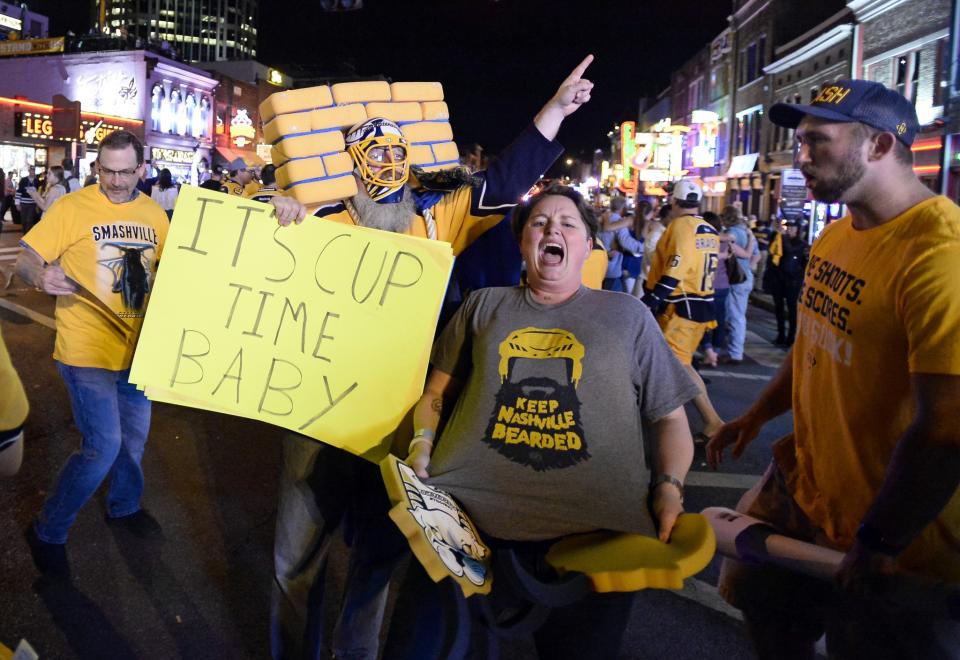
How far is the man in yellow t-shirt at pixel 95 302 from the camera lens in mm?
3818

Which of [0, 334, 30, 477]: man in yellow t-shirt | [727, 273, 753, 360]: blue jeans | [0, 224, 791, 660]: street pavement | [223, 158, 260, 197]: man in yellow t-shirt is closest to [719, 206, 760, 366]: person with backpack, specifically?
[727, 273, 753, 360]: blue jeans

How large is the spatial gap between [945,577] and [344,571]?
9.80 ft

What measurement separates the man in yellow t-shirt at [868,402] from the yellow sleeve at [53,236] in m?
3.24

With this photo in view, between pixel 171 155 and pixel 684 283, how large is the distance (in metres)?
45.0

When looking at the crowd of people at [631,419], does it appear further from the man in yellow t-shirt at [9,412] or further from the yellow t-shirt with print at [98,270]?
the yellow t-shirt with print at [98,270]

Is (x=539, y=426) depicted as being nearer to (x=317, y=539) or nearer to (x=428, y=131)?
(x=317, y=539)

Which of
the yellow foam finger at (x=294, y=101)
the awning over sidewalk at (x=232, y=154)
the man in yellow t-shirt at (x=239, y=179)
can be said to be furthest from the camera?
the awning over sidewalk at (x=232, y=154)

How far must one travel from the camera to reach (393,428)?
2676mm

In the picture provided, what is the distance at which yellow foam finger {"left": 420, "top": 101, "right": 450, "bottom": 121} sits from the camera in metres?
3.50

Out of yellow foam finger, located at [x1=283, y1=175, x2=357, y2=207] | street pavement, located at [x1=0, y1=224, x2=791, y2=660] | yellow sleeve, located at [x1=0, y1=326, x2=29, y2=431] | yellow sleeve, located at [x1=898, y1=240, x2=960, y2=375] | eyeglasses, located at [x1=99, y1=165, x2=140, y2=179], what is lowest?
street pavement, located at [x1=0, y1=224, x2=791, y2=660]

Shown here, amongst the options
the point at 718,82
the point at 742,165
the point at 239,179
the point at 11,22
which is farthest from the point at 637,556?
the point at 11,22

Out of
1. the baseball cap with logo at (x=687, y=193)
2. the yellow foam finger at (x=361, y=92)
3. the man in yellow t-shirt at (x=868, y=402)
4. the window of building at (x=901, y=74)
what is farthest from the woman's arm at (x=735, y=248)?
the window of building at (x=901, y=74)

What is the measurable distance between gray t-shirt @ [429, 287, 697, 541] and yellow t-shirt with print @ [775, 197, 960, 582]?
423 millimetres

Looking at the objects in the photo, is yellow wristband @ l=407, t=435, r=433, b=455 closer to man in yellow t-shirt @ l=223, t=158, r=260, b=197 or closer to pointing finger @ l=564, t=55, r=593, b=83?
pointing finger @ l=564, t=55, r=593, b=83
